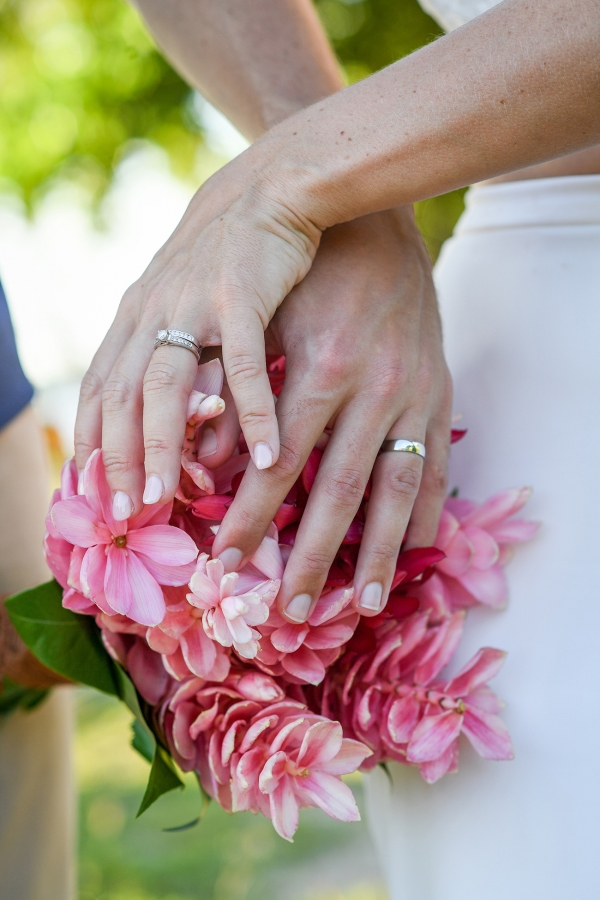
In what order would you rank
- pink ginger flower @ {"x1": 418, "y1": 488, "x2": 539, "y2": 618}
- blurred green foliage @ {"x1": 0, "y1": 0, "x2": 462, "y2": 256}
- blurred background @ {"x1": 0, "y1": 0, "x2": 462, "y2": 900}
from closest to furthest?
1. pink ginger flower @ {"x1": 418, "y1": 488, "x2": 539, "y2": 618}
2. blurred background @ {"x1": 0, "y1": 0, "x2": 462, "y2": 900}
3. blurred green foliage @ {"x1": 0, "y1": 0, "x2": 462, "y2": 256}

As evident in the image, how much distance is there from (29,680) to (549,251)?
907 millimetres

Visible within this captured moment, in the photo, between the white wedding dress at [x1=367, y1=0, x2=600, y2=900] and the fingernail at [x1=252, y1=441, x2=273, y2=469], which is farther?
the white wedding dress at [x1=367, y1=0, x2=600, y2=900]

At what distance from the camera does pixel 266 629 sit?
76 cm

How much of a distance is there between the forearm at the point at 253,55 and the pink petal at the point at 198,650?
0.70m

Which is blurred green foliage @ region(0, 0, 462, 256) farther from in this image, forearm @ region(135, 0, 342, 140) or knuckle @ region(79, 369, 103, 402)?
knuckle @ region(79, 369, 103, 402)

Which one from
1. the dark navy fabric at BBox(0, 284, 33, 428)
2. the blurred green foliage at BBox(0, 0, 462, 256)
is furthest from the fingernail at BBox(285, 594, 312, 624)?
the blurred green foliage at BBox(0, 0, 462, 256)

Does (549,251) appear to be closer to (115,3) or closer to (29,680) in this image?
(29,680)

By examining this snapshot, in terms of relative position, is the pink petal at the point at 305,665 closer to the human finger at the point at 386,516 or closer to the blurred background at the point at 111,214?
the human finger at the point at 386,516

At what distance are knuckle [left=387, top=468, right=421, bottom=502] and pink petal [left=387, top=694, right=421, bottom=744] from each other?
21 centimetres

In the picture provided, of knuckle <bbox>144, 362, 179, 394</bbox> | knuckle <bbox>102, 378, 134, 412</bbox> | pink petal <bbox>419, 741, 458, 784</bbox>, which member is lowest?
pink petal <bbox>419, 741, 458, 784</bbox>

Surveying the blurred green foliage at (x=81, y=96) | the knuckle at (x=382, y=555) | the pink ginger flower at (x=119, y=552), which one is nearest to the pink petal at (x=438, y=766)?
the knuckle at (x=382, y=555)

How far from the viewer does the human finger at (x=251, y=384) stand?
73cm

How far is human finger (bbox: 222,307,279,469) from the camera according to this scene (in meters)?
0.73

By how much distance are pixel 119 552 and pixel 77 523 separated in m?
0.05
